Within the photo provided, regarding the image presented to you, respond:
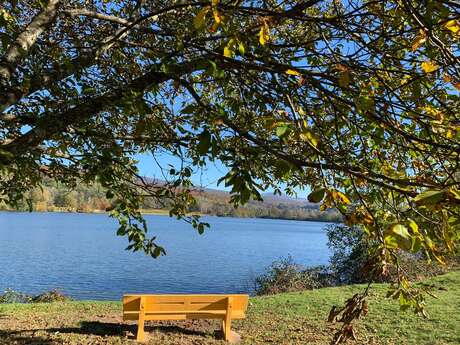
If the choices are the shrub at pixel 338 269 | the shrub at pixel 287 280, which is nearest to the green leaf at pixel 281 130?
the shrub at pixel 338 269

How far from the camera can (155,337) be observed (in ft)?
23.5

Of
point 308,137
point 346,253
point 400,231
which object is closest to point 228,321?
point 308,137

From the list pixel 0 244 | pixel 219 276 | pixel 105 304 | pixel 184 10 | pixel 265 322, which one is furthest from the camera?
pixel 0 244

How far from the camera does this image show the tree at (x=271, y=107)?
6.68ft

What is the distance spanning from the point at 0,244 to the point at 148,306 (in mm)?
32636

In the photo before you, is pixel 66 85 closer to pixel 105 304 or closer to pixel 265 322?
pixel 265 322

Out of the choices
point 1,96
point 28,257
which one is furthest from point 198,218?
point 28,257

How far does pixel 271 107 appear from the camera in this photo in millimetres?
3320

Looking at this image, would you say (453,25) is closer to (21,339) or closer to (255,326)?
(21,339)

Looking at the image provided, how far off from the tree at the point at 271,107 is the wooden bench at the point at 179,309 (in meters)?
2.47

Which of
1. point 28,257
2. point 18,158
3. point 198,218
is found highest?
point 18,158

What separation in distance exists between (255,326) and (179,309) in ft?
5.57

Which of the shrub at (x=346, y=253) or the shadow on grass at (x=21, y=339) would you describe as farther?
the shrub at (x=346, y=253)

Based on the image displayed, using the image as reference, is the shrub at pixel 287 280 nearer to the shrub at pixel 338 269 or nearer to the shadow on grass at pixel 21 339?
the shrub at pixel 338 269
